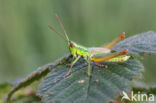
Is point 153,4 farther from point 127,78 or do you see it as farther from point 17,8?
point 127,78

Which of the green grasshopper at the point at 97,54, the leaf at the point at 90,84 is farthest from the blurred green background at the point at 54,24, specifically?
the leaf at the point at 90,84

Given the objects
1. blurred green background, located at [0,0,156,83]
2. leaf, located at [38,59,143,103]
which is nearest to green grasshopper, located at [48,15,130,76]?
leaf, located at [38,59,143,103]

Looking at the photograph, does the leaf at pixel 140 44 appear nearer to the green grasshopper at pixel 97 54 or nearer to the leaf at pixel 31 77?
the green grasshopper at pixel 97 54

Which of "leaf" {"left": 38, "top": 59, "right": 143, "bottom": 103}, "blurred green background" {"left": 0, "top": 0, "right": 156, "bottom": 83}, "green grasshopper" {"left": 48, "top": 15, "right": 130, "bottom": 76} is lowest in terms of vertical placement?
"leaf" {"left": 38, "top": 59, "right": 143, "bottom": 103}

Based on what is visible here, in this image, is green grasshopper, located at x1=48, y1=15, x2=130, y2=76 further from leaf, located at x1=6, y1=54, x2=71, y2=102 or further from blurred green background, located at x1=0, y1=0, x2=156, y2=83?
blurred green background, located at x1=0, y1=0, x2=156, y2=83

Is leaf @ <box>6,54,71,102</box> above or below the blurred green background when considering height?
below

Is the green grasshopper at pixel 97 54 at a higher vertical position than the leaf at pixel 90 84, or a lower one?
higher
